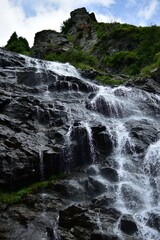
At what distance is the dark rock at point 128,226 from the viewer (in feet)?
47.7

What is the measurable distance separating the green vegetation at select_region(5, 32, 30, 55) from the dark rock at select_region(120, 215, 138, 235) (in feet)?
119

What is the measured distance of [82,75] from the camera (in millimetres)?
35844

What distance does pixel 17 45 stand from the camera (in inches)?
1953

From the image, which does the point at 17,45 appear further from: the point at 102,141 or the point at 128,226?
the point at 128,226

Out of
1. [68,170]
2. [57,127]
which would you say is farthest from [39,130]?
[68,170]

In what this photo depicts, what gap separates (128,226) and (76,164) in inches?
231

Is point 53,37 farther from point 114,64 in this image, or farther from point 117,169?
point 117,169

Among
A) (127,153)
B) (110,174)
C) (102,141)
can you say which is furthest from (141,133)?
(110,174)

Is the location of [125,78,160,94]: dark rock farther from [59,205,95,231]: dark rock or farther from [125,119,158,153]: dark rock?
[59,205,95,231]: dark rock

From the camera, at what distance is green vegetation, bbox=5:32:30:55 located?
48.6 m

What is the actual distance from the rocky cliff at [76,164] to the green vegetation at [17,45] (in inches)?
838

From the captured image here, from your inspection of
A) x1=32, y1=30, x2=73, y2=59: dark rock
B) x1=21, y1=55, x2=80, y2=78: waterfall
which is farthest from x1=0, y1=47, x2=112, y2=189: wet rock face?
x1=32, y1=30, x2=73, y2=59: dark rock

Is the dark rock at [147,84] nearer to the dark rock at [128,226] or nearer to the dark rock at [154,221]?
the dark rock at [154,221]

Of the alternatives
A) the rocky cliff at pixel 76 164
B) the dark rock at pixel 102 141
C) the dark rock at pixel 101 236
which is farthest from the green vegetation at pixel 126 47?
the dark rock at pixel 101 236
